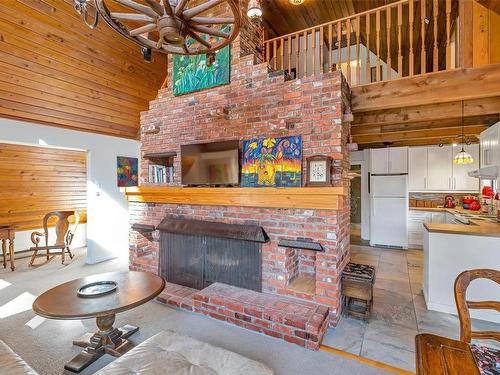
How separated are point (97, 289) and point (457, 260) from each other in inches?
146

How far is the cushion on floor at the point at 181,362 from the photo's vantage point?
1.41 m

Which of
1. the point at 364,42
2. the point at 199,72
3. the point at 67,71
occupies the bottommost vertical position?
the point at 199,72

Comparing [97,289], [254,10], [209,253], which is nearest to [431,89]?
[254,10]

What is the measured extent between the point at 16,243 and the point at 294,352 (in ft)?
21.3

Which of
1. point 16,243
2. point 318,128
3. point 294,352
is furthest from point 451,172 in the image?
point 16,243

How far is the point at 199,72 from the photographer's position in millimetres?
3709

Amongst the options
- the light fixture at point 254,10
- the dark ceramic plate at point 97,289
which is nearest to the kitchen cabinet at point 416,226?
the light fixture at point 254,10

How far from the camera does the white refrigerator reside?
5.91m

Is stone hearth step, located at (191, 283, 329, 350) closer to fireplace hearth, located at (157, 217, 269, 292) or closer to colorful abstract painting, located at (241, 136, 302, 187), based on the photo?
fireplace hearth, located at (157, 217, 269, 292)

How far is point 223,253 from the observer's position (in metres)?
3.27

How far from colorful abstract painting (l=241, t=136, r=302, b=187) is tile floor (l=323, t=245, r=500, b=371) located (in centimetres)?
158

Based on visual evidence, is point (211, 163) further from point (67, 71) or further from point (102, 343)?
point (67, 71)

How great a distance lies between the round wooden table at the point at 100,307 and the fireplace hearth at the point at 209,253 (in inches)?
34.1

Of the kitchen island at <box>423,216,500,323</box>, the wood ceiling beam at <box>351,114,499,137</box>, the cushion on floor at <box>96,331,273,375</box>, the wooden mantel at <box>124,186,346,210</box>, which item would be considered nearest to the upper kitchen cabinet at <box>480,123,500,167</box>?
the wood ceiling beam at <box>351,114,499,137</box>
